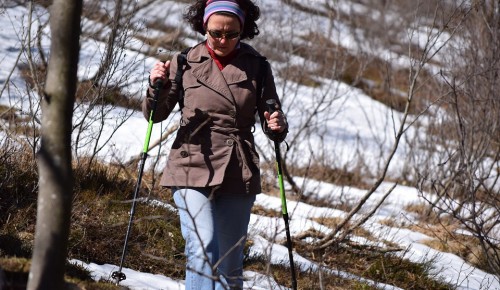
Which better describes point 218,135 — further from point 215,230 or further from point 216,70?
point 215,230

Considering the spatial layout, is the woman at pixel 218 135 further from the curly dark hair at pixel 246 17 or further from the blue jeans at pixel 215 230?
the curly dark hair at pixel 246 17

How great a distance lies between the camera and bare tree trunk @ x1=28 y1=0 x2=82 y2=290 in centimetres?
269

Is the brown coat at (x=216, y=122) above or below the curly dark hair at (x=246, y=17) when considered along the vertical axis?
below

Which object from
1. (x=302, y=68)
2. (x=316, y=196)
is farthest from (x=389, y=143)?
(x=316, y=196)

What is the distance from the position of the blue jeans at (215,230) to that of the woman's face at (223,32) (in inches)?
29.2

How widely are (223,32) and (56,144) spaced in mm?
1493

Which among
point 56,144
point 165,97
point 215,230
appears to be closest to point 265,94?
point 165,97

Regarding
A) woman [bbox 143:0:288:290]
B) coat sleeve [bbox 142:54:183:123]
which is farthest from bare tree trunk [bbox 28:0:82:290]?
coat sleeve [bbox 142:54:183:123]

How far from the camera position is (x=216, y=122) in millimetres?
3928

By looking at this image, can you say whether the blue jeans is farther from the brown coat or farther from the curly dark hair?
the curly dark hair

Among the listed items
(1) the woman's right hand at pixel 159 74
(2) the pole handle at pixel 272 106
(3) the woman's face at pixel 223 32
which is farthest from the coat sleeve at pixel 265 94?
(1) the woman's right hand at pixel 159 74

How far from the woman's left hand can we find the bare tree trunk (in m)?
1.41

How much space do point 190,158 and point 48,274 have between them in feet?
3.95

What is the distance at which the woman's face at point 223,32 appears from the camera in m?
3.97
